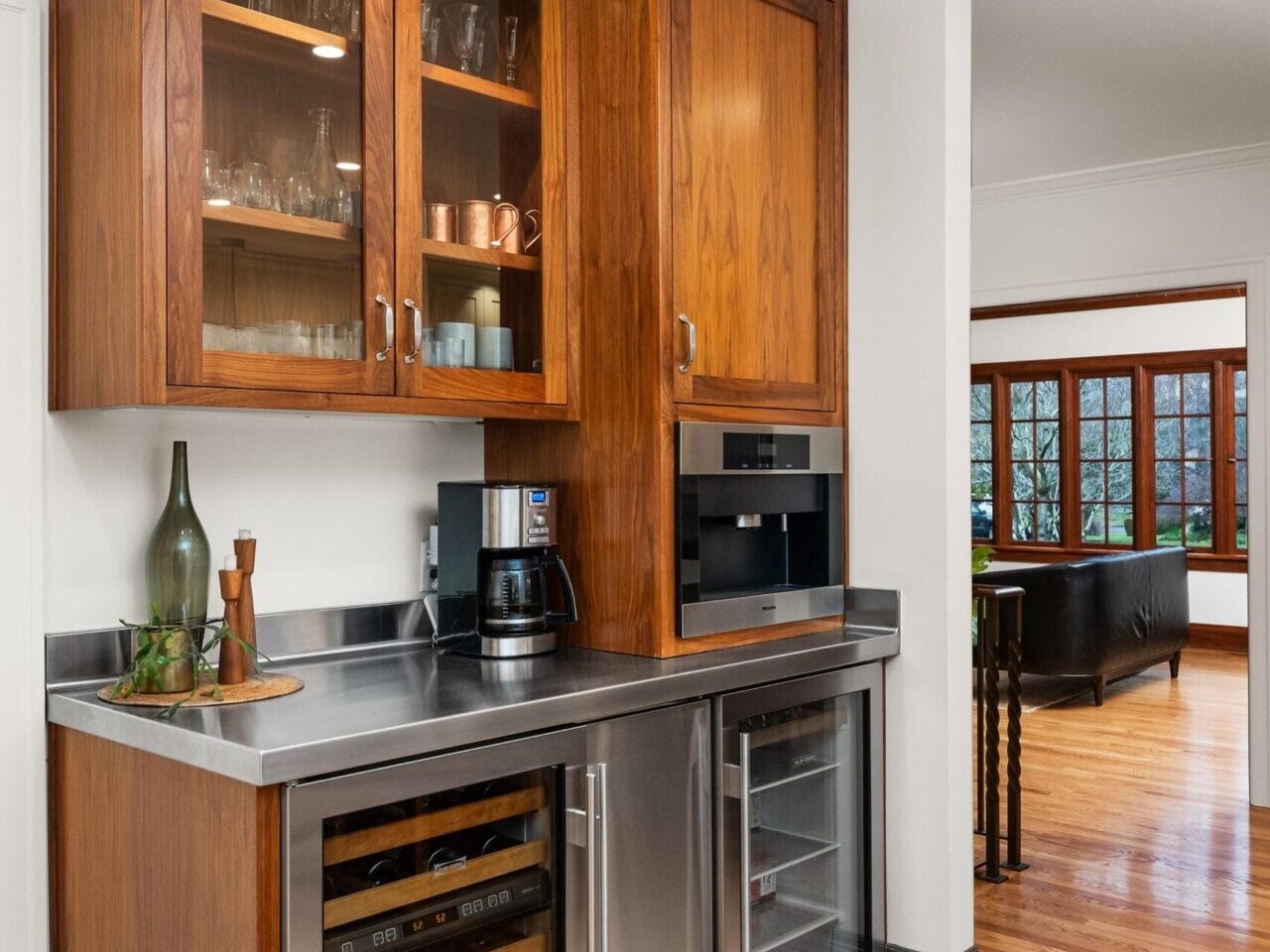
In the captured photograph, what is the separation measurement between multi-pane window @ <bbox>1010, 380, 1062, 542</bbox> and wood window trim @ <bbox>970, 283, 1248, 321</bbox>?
69 cm

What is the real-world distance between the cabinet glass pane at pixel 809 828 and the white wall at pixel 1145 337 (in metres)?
5.96

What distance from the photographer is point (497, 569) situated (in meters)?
2.37

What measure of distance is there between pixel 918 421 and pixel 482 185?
3.64ft

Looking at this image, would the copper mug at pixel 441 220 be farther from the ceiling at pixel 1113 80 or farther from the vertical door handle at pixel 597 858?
the ceiling at pixel 1113 80

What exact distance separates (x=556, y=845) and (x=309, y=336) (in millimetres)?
960

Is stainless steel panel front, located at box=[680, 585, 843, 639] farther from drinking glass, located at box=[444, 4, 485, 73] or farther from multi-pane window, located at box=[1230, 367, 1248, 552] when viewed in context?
multi-pane window, located at box=[1230, 367, 1248, 552]

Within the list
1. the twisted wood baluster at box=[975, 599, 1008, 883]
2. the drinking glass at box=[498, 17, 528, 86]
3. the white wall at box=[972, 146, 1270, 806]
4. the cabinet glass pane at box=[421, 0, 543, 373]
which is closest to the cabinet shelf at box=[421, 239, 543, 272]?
the cabinet glass pane at box=[421, 0, 543, 373]

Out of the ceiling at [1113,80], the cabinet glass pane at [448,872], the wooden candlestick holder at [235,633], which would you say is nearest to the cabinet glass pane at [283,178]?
the wooden candlestick holder at [235,633]

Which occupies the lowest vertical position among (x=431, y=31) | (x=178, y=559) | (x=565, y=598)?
(x=565, y=598)

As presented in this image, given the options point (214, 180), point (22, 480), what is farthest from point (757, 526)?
point (22, 480)

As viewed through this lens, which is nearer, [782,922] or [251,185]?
[251,185]

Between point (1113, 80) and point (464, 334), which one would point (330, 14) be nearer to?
point (464, 334)

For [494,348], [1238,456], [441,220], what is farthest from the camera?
[1238,456]

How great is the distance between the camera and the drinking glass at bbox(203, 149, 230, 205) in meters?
1.88
